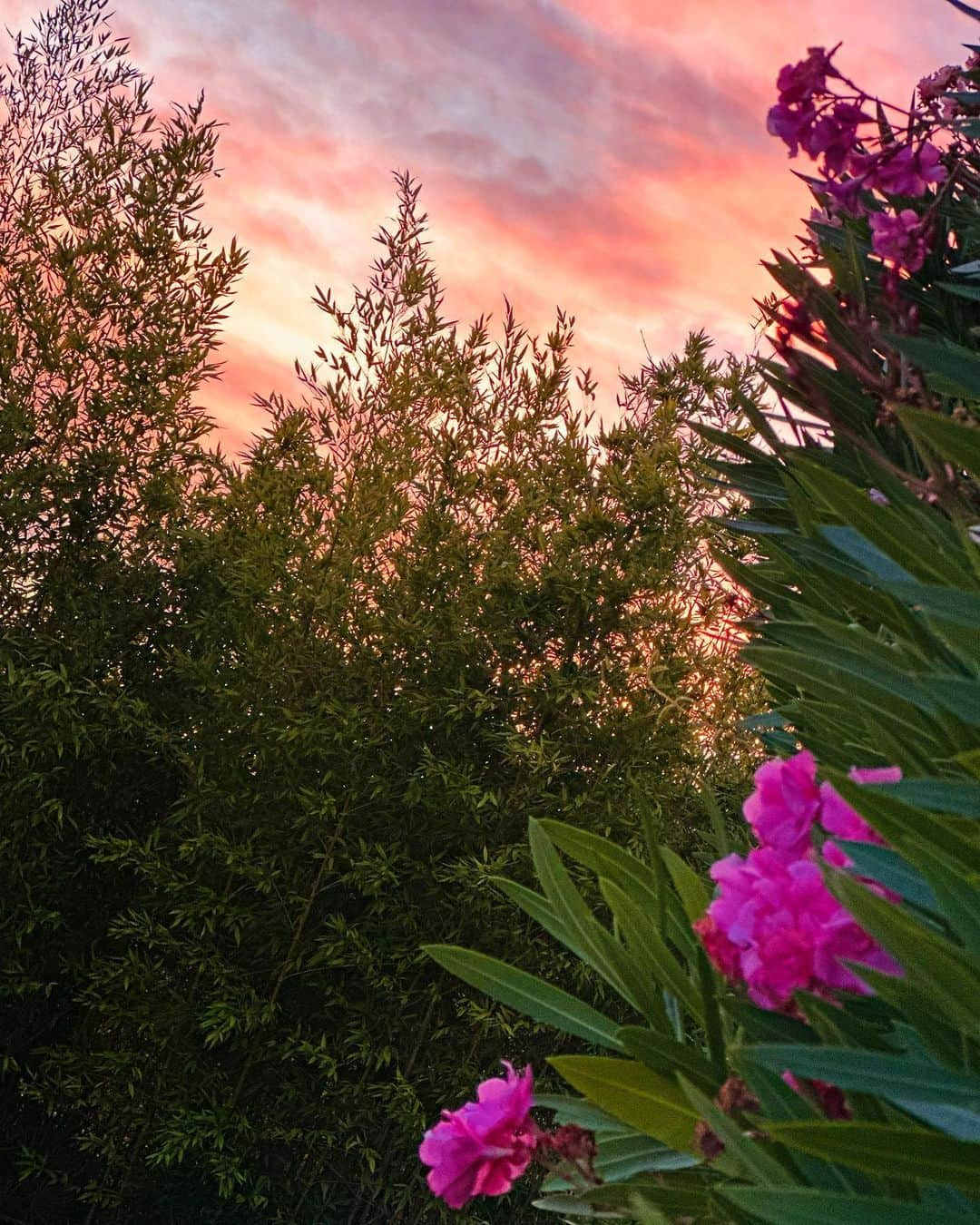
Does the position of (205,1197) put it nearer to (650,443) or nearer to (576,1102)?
(650,443)

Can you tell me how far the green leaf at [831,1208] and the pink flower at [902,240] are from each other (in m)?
1.11

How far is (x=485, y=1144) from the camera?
4.02 feet

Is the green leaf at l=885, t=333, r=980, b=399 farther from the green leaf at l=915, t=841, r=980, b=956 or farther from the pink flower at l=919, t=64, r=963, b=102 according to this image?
the pink flower at l=919, t=64, r=963, b=102

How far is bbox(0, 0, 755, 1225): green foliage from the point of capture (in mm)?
5352

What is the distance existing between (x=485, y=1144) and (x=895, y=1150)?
0.57 meters

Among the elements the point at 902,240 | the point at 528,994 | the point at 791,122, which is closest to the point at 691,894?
the point at 528,994

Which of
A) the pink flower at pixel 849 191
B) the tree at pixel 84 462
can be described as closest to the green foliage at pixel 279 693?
the tree at pixel 84 462

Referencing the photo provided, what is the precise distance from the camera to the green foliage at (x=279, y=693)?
535 centimetres

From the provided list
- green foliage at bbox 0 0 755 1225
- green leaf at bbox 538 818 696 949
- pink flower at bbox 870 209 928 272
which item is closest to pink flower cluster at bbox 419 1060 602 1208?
green leaf at bbox 538 818 696 949

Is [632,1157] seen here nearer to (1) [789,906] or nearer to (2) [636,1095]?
(2) [636,1095]

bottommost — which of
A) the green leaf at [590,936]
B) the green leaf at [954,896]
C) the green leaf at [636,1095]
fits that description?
the green leaf at [636,1095]

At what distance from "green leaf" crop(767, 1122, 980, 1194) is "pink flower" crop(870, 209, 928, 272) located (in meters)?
1.07

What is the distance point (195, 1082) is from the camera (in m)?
5.49

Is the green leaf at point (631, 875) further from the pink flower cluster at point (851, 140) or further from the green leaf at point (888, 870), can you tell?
the pink flower cluster at point (851, 140)
